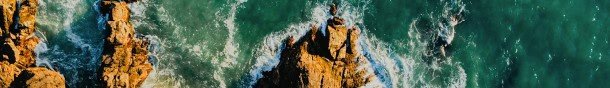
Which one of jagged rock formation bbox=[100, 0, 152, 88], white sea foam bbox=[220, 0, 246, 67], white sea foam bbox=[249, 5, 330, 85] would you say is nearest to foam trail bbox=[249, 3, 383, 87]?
white sea foam bbox=[249, 5, 330, 85]

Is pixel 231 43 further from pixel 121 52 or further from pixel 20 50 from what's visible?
pixel 20 50

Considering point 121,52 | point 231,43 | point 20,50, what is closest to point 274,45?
point 231,43

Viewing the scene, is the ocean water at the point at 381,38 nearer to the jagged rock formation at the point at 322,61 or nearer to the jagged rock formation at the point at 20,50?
the jagged rock formation at the point at 322,61

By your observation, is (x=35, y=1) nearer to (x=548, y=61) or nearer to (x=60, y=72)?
(x=60, y=72)

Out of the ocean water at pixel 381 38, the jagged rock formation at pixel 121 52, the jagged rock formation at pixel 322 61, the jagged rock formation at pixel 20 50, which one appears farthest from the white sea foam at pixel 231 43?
the jagged rock formation at pixel 20 50

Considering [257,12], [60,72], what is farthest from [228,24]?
[60,72]

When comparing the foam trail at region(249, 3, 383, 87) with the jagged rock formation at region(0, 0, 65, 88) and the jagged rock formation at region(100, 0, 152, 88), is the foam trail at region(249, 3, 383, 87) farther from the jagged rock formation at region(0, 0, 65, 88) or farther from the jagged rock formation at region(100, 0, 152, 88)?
the jagged rock formation at region(0, 0, 65, 88)
